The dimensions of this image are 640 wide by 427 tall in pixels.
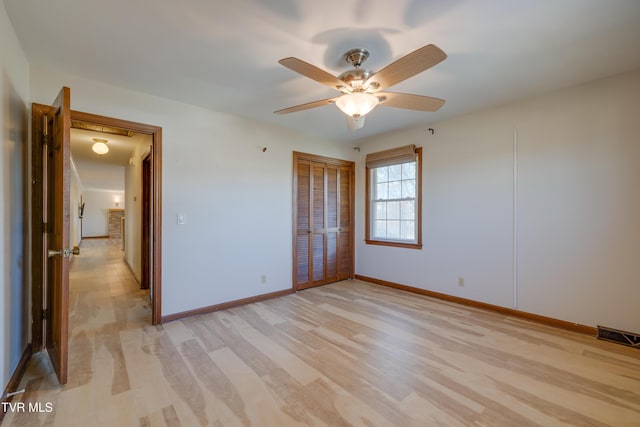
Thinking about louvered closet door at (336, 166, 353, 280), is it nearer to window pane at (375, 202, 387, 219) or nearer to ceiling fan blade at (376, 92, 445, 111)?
window pane at (375, 202, 387, 219)

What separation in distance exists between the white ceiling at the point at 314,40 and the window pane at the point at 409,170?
1.44 metres

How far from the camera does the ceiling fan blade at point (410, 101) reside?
82.7 inches

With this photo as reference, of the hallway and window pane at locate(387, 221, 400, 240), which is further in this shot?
window pane at locate(387, 221, 400, 240)

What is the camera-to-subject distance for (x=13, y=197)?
6.34ft

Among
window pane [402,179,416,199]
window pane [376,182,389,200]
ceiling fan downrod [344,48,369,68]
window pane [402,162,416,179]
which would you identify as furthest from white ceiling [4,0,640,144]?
window pane [376,182,389,200]

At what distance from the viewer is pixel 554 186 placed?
2902 millimetres

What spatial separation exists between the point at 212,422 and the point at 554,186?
3650mm

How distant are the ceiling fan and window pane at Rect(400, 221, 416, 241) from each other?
7.44 ft

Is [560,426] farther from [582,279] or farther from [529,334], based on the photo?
[582,279]

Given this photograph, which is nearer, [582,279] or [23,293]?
[23,293]

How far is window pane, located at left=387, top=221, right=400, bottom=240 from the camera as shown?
444 centimetres

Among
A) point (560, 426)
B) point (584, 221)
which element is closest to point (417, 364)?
point (560, 426)

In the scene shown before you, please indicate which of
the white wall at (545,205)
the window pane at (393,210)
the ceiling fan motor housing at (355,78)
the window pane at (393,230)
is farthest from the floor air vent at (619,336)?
the ceiling fan motor housing at (355,78)

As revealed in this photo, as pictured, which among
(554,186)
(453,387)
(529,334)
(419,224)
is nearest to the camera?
(453,387)
